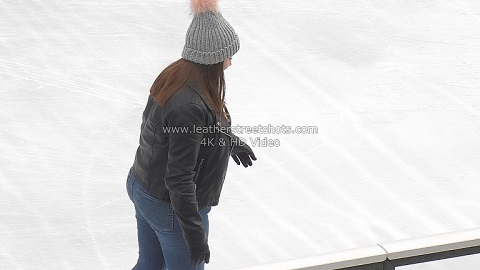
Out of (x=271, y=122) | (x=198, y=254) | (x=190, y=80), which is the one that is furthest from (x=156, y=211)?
(x=271, y=122)

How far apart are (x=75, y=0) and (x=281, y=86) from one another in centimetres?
184

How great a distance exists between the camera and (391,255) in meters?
2.45

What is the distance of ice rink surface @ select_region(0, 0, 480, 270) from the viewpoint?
430 cm

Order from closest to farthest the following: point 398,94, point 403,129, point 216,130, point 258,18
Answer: point 216,130 → point 403,129 → point 398,94 → point 258,18

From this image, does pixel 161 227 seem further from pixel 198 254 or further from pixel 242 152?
pixel 242 152

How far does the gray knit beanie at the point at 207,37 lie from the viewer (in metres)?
2.72

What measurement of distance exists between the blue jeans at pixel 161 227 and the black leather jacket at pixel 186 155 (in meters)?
0.04

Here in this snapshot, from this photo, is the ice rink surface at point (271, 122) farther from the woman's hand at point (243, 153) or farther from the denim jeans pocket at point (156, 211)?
the denim jeans pocket at point (156, 211)

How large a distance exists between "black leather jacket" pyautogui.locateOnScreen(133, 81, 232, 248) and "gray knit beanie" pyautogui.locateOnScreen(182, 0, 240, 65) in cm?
10

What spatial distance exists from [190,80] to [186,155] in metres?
0.22

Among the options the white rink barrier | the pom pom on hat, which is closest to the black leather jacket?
the pom pom on hat

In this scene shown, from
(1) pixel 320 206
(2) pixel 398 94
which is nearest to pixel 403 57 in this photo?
(2) pixel 398 94

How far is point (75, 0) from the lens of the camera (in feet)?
21.4

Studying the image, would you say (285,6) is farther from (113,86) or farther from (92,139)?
(92,139)
